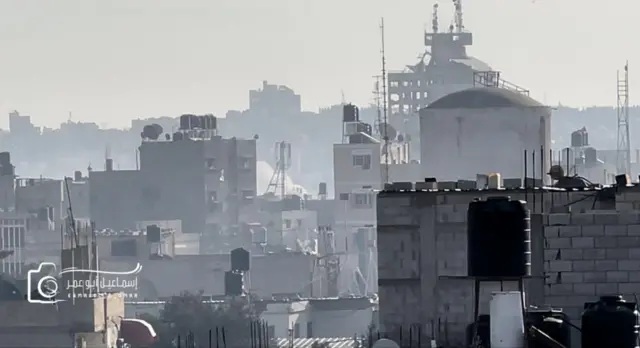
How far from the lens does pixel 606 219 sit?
18750mm

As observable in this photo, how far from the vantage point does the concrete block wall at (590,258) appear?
60.7ft

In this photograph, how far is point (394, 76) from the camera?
16912cm

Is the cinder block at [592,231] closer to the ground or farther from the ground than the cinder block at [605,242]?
farther from the ground

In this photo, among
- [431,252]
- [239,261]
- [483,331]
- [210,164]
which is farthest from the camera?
[210,164]

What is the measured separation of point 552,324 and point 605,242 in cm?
452

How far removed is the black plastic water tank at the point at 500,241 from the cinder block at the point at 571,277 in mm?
4480

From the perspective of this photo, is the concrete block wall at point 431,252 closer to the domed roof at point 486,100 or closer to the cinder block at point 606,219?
the cinder block at point 606,219

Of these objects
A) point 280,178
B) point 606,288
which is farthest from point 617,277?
point 280,178

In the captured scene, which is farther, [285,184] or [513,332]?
[285,184]

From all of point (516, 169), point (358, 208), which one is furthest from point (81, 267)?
point (358, 208)

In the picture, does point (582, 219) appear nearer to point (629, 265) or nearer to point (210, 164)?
point (629, 265)

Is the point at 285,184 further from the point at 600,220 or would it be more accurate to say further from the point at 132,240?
the point at 600,220

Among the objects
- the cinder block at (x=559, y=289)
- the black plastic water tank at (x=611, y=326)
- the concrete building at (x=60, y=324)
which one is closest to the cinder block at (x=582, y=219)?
the cinder block at (x=559, y=289)

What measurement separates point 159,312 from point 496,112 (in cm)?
1223
